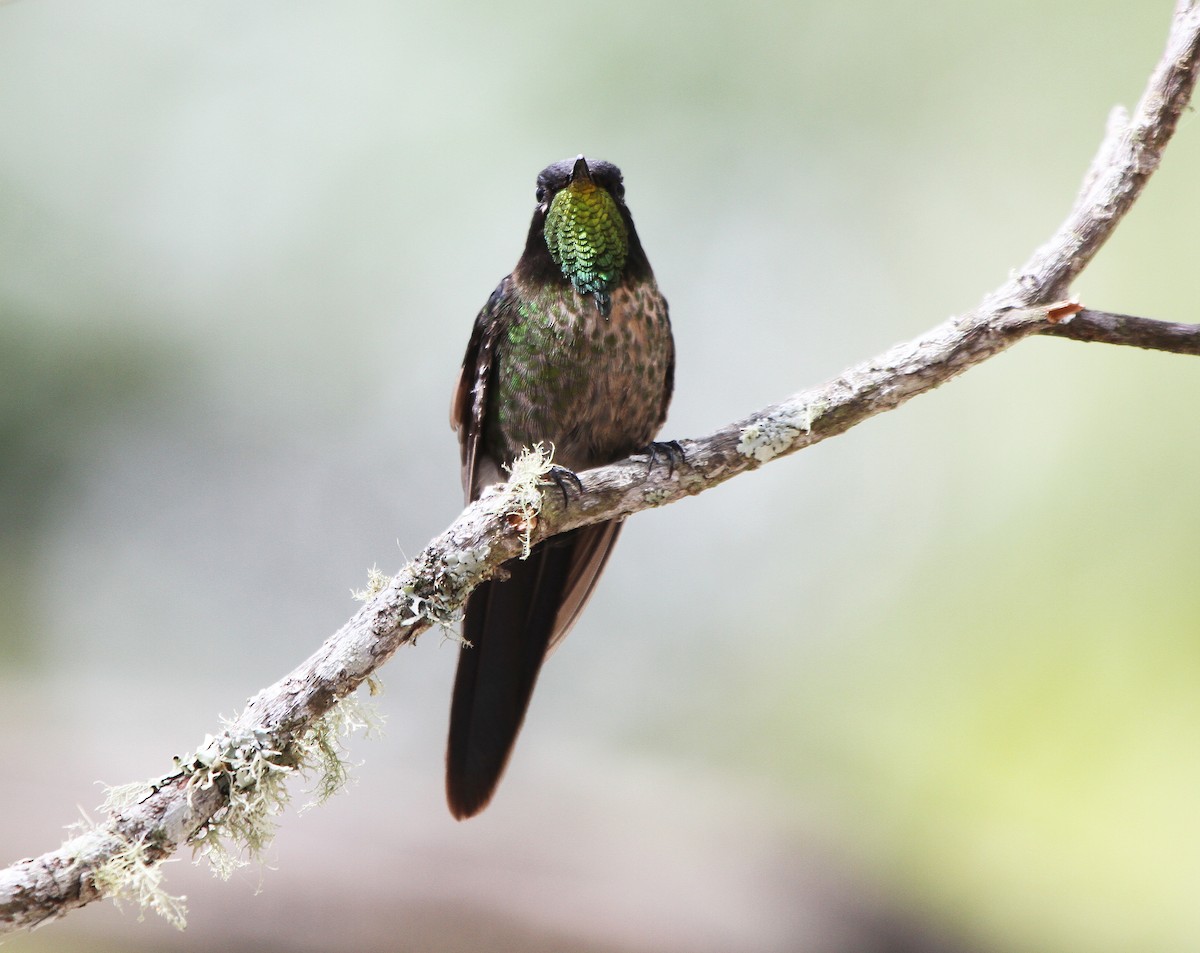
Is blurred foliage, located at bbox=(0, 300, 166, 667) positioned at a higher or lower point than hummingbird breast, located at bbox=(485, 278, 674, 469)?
higher

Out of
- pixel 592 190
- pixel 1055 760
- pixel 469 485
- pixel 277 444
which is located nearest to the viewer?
pixel 592 190

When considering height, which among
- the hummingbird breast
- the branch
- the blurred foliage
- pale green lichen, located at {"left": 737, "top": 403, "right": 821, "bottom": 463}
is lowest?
pale green lichen, located at {"left": 737, "top": 403, "right": 821, "bottom": 463}

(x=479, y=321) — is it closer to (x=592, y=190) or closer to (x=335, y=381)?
(x=592, y=190)

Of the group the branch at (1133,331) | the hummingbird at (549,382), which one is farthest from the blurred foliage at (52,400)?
the branch at (1133,331)

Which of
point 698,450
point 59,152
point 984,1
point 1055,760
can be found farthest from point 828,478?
point 59,152

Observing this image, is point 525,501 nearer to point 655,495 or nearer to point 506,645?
point 655,495

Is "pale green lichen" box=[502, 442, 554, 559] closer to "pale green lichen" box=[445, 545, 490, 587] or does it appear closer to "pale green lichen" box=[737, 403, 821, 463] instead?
"pale green lichen" box=[445, 545, 490, 587]

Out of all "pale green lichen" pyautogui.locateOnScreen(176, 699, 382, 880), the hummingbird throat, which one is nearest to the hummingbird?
the hummingbird throat
